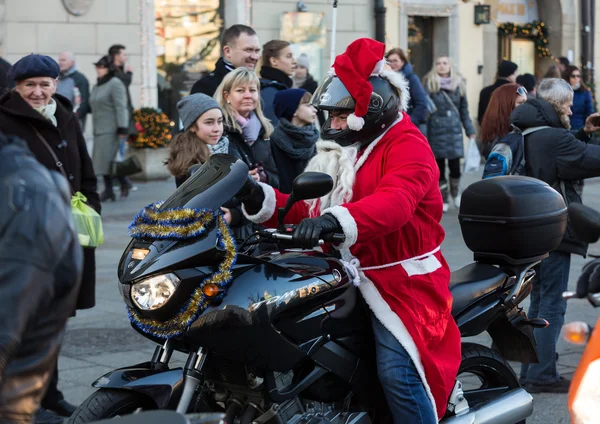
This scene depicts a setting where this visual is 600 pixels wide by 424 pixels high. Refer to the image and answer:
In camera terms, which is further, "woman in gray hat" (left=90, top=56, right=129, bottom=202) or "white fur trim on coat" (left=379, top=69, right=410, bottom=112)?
"woman in gray hat" (left=90, top=56, right=129, bottom=202)

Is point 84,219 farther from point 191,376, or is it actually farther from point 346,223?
point 346,223

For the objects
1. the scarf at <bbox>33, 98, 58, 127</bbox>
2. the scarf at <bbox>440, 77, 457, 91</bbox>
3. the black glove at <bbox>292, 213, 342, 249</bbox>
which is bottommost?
the black glove at <bbox>292, 213, 342, 249</bbox>

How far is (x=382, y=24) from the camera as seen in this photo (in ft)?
63.1

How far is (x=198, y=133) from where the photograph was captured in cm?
543

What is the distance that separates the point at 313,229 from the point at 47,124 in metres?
2.23

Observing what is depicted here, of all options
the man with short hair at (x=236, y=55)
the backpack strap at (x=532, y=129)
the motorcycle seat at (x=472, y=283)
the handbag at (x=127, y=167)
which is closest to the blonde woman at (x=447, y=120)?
the handbag at (x=127, y=167)

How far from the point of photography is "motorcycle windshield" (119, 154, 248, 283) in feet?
11.6

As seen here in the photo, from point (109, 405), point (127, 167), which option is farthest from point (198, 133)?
point (127, 167)

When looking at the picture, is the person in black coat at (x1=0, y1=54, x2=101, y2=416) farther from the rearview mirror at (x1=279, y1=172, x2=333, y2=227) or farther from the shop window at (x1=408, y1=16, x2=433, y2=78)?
the shop window at (x1=408, y1=16, x2=433, y2=78)

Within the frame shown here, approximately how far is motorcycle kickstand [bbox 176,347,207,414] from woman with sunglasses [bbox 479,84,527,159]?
352 cm

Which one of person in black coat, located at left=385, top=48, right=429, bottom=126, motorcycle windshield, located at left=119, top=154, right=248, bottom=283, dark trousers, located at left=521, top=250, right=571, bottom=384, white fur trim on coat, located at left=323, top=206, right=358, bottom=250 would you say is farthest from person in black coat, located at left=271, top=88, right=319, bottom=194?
person in black coat, located at left=385, top=48, right=429, bottom=126

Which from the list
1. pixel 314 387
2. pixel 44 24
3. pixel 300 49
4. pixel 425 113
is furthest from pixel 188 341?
pixel 300 49

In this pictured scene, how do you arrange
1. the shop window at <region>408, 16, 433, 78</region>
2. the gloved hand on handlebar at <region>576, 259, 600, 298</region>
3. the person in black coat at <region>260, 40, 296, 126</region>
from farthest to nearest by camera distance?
the shop window at <region>408, 16, 433, 78</region>, the person in black coat at <region>260, 40, 296, 126</region>, the gloved hand on handlebar at <region>576, 259, 600, 298</region>

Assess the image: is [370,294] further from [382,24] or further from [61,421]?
[382,24]
